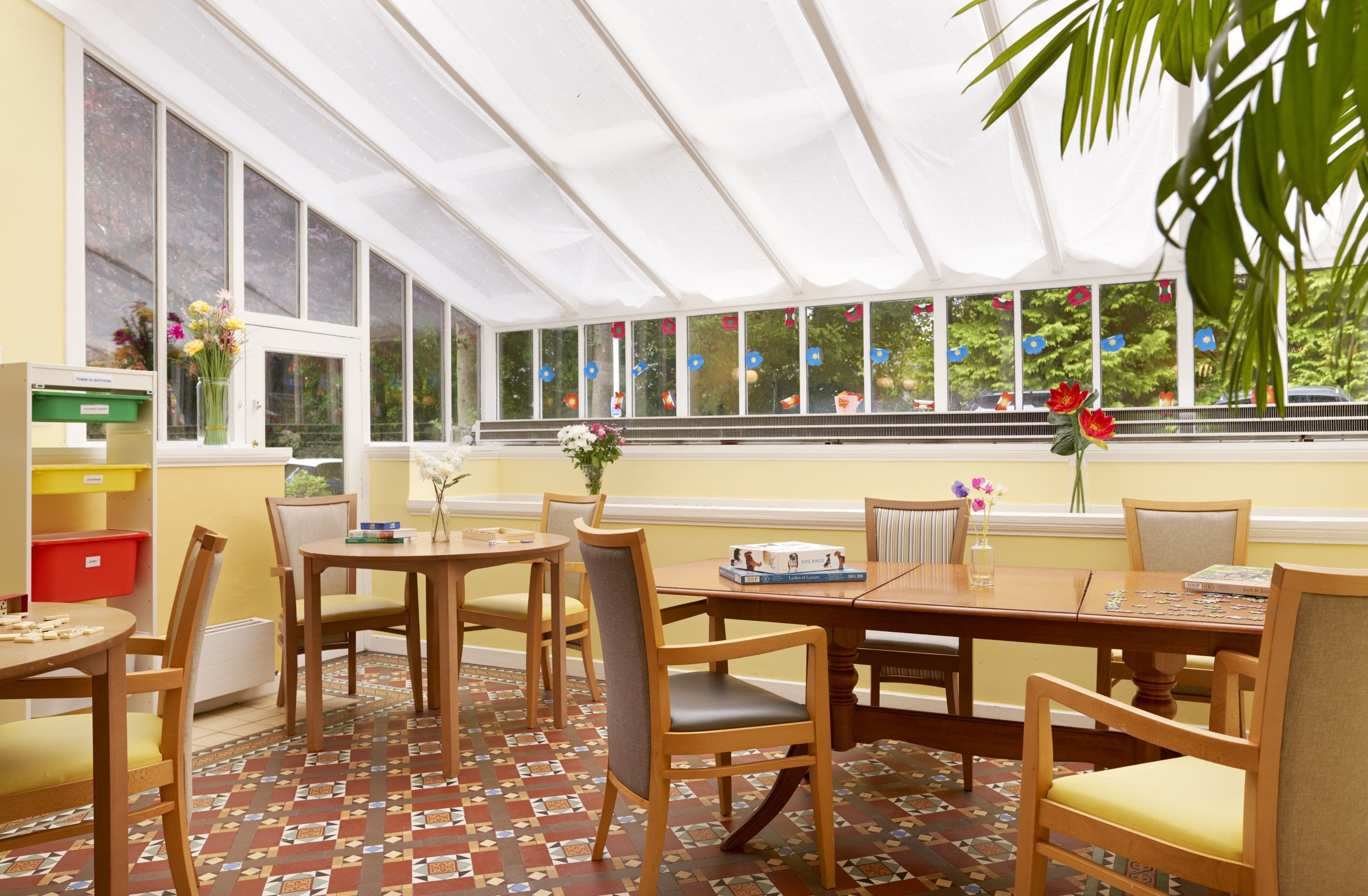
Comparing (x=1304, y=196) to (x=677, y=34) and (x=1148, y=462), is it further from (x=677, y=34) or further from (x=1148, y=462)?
(x=1148, y=462)

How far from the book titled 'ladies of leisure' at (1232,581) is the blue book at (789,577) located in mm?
911

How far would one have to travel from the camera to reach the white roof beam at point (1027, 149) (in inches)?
172

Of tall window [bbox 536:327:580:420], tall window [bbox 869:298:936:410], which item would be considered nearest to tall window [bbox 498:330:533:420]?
tall window [bbox 536:327:580:420]

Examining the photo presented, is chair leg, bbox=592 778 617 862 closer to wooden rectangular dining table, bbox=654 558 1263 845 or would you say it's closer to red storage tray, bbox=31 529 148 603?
wooden rectangular dining table, bbox=654 558 1263 845

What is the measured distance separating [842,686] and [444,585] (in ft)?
5.33

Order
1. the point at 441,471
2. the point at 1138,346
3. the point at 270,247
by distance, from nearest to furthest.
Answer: the point at 441,471 → the point at 270,247 → the point at 1138,346

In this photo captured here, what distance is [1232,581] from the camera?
2486mm

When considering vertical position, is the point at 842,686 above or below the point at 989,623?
below

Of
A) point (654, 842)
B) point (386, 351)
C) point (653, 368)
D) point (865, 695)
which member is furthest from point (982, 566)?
point (386, 351)

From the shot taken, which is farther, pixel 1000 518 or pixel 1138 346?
pixel 1138 346

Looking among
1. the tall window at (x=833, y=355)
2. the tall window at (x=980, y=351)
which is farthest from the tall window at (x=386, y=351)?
the tall window at (x=980, y=351)

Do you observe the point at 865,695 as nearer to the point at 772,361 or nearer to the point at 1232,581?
the point at 1232,581

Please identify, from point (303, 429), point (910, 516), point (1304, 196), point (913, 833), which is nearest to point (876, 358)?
point (910, 516)

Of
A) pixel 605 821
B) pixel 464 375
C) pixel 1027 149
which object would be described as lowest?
pixel 605 821
